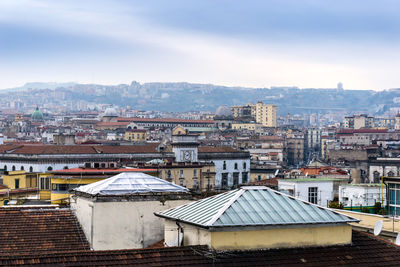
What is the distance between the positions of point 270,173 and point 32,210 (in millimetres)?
70819

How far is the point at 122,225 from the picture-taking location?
20641 mm

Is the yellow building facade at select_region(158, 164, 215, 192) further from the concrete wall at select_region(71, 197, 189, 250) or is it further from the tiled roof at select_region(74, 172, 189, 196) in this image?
the concrete wall at select_region(71, 197, 189, 250)

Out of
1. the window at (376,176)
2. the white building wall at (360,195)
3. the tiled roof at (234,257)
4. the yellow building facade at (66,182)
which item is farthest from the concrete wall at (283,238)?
the window at (376,176)

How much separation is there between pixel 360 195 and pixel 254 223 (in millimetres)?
20573

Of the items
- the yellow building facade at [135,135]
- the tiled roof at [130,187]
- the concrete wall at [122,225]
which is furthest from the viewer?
the yellow building facade at [135,135]

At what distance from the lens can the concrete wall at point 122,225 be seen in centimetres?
2062

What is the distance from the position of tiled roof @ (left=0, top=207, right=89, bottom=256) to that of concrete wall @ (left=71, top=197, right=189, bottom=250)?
17.4 inches

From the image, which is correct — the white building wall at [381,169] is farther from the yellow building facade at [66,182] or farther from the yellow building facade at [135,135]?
the yellow building facade at [135,135]

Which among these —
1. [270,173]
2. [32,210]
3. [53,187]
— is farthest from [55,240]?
[270,173]

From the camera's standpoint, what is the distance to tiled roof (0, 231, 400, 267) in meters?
14.7

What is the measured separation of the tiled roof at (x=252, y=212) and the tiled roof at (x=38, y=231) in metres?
3.19

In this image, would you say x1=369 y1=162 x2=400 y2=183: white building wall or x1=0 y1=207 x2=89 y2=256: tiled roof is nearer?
x1=0 y1=207 x2=89 y2=256: tiled roof

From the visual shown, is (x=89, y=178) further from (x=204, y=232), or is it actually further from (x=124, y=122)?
(x=124, y=122)

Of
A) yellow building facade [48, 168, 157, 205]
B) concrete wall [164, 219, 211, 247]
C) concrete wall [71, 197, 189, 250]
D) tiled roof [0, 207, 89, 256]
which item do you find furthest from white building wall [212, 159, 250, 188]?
concrete wall [164, 219, 211, 247]
